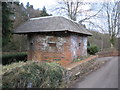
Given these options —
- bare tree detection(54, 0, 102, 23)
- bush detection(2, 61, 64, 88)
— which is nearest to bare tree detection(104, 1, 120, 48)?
bare tree detection(54, 0, 102, 23)

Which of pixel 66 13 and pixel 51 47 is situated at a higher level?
pixel 66 13

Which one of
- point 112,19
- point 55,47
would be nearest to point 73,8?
point 112,19

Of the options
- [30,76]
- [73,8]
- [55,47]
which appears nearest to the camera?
[30,76]

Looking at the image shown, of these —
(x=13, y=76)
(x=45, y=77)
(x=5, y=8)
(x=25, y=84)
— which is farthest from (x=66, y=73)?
(x=5, y=8)

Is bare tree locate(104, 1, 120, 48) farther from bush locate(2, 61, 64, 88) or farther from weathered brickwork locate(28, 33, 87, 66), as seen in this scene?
bush locate(2, 61, 64, 88)

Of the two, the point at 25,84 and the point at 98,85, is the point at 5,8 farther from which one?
the point at 98,85

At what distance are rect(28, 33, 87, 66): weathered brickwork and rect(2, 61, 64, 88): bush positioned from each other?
2775 mm

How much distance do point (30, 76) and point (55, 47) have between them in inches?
158

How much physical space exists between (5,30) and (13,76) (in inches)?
186

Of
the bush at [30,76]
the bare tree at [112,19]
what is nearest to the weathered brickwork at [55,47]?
the bush at [30,76]

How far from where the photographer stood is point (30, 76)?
12.6ft

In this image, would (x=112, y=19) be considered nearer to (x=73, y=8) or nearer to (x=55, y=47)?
(x=73, y=8)

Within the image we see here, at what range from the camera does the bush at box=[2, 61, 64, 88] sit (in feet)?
11.8

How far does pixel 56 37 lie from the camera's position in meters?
7.62
